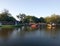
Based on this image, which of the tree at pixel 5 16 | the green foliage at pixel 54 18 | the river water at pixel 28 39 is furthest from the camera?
the green foliage at pixel 54 18

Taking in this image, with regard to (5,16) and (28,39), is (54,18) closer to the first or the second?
(5,16)

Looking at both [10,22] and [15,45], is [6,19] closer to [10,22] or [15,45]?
[10,22]

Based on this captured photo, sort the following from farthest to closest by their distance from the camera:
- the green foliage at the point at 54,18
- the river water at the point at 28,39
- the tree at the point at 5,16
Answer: the green foliage at the point at 54,18 → the tree at the point at 5,16 → the river water at the point at 28,39

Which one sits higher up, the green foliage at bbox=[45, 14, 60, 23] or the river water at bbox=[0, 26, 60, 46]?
the green foliage at bbox=[45, 14, 60, 23]

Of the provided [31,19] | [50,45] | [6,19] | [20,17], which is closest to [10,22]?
[6,19]

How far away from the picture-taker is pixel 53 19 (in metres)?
122

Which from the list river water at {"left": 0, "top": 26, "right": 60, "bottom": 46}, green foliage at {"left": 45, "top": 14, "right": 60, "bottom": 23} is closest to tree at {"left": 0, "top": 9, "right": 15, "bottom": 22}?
river water at {"left": 0, "top": 26, "right": 60, "bottom": 46}

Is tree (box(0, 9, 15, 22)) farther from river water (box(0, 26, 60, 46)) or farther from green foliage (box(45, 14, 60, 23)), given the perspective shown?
green foliage (box(45, 14, 60, 23))

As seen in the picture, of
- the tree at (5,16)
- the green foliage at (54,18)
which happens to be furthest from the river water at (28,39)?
the green foliage at (54,18)

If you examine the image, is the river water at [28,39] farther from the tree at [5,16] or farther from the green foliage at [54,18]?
the green foliage at [54,18]

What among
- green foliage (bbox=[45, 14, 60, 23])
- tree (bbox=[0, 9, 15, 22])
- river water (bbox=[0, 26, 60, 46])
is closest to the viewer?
river water (bbox=[0, 26, 60, 46])

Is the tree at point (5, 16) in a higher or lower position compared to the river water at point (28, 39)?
higher

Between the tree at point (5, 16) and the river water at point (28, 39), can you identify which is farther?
the tree at point (5, 16)

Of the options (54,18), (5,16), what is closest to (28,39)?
(5,16)
